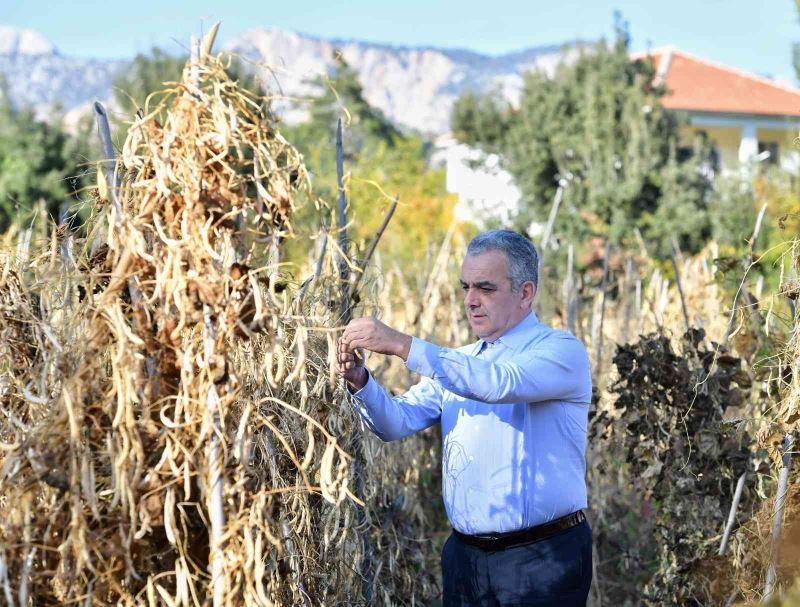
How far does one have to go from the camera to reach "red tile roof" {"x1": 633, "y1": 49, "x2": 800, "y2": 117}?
33.2m

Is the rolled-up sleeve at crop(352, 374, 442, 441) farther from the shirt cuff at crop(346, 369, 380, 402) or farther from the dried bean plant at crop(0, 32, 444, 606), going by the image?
the dried bean plant at crop(0, 32, 444, 606)

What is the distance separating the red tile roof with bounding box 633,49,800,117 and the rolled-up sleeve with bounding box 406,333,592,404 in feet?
101

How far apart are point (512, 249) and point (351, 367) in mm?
618

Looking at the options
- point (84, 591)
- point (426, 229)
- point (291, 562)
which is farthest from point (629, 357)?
point (426, 229)

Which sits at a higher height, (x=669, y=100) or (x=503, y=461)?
(x=669, y=100)

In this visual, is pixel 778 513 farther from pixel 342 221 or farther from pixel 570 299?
pixel 570 299

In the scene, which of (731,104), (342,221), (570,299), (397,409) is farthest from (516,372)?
(731,104)

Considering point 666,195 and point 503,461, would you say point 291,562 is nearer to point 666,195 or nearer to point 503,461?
point 503,461

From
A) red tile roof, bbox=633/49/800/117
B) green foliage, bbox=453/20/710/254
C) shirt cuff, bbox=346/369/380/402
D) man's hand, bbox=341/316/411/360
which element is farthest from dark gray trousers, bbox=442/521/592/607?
red tile roof, bbox=633/49/800/117

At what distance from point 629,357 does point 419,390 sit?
1.18 m

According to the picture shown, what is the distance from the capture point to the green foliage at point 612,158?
1816 cm

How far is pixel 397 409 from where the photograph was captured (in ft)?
10.5

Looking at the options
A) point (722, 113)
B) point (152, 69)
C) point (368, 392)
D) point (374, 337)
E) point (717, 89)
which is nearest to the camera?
point (374, 337)

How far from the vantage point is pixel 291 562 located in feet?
8.75
